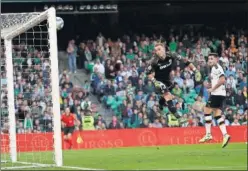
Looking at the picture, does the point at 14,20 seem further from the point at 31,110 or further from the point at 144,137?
the point at 144,137

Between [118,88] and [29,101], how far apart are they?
5387 mm

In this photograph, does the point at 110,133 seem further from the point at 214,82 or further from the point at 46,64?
the point at 214,82

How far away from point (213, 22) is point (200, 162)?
77.6 ft

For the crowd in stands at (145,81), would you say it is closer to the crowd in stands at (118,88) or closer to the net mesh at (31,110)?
the crowd in stands at (118,88)

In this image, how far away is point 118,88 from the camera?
114 ft

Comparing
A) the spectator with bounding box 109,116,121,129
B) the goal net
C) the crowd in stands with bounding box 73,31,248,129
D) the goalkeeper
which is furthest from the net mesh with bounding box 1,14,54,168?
the goalkeeper

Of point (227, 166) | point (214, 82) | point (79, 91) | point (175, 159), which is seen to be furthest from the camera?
point (79, 91)

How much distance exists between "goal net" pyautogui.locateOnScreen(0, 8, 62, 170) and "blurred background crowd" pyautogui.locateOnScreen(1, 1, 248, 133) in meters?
0.06

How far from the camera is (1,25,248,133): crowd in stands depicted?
30.9 m

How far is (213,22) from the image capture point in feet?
144

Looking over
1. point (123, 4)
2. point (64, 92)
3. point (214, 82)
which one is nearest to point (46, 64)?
point (64, 92)

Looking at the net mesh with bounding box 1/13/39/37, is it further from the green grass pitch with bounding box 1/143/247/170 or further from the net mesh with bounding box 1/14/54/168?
the green grass pitch with bounding box 1/143/247/170

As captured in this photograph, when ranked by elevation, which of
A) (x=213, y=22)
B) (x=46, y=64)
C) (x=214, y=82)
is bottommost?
(x=214, y=82)

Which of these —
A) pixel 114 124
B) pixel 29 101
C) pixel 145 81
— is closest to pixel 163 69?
pixel 29 101
